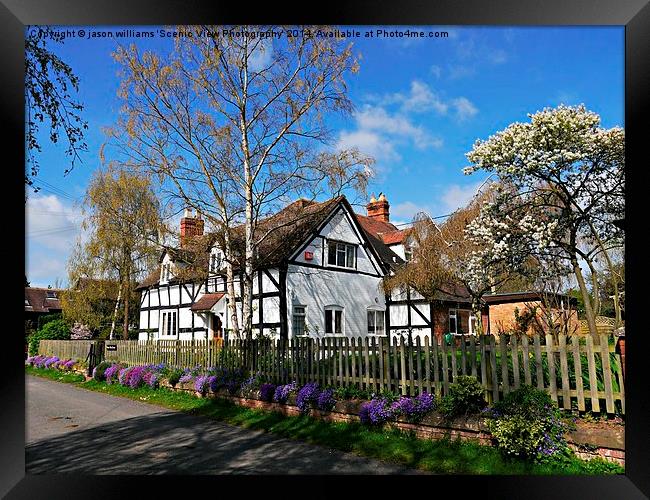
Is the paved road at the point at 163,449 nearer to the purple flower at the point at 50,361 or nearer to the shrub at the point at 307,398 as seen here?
the shrub at the point at 307,398

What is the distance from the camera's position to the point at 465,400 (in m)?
6.34

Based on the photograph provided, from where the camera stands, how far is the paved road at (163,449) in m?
5.86

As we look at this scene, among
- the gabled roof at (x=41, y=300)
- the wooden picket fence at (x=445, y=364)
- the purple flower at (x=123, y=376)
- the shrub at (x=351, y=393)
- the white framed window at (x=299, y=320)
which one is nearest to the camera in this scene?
the wooden picket fence at (x=445, y=364)

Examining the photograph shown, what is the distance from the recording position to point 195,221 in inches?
552

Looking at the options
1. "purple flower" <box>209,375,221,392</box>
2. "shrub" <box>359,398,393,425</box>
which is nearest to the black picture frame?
"shrub" <box>359,398,393,425</box>

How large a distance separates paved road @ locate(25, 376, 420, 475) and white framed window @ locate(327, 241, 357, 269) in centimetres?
1077

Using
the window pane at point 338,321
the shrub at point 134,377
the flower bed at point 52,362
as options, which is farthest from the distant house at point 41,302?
the shrub at point 134,377

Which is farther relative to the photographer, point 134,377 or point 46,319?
point 46,319

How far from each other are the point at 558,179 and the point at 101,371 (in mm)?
13714

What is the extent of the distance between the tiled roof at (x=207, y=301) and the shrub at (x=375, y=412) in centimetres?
1432

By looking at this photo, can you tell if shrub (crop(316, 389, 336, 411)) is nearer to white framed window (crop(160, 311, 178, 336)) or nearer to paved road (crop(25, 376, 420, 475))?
paved road (crop(25, 376, 420, 475))

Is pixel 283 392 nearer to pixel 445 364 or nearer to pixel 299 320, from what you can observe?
pixel 445 364
